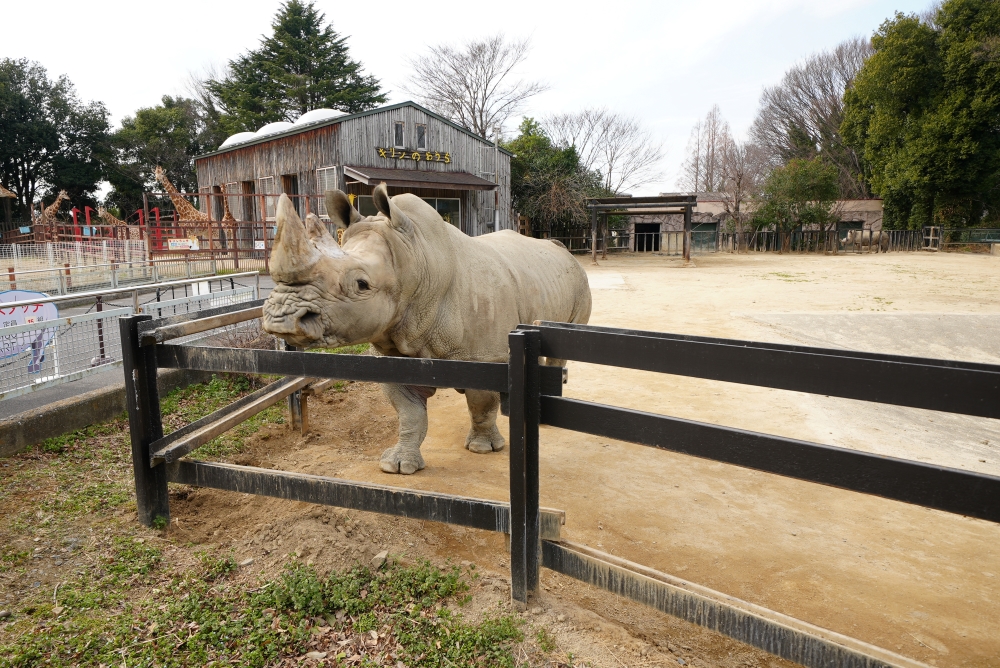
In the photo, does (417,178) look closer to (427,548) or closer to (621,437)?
(427,548)

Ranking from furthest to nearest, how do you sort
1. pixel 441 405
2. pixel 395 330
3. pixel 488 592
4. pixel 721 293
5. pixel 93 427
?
pixel 721 293
pixel 441 405
pixel 93 427
pixel 395 330
pixel 488 592

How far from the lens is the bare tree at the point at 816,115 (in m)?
47.8

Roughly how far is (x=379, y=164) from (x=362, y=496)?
21.5m

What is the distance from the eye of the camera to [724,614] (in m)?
2.36

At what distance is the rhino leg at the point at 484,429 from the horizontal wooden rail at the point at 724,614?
2419 millimetres

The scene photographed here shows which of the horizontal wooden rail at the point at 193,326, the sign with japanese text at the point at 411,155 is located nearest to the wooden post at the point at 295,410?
the horizontal wooden rail at the point at 193,326

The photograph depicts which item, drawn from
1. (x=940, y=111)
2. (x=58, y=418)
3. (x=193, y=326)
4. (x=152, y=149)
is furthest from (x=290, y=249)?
(x=152, y=149)

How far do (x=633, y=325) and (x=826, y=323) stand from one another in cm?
335

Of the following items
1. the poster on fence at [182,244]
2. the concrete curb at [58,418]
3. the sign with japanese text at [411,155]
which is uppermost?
the sign with japanese text at [411,155]

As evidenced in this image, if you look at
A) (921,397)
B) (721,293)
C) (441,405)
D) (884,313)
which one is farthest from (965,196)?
(921,397)

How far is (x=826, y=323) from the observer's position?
35.8 ft

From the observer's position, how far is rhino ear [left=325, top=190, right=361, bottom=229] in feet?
12.9

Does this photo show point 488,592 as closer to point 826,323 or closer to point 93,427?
point 93,427

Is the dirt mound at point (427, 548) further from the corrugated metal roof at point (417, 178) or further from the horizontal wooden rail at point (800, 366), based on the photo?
the corrugated metal roof at point (417, 178)
